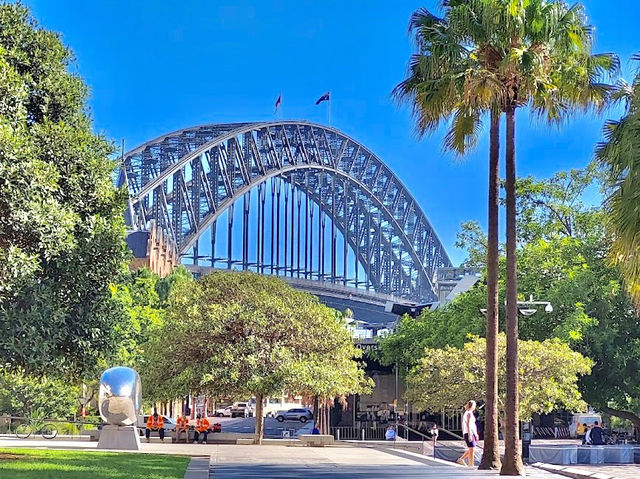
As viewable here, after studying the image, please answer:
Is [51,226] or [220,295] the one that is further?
[220,295]

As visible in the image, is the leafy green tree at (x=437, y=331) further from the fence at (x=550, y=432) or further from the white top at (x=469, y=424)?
the white top at (x=469, y=424)

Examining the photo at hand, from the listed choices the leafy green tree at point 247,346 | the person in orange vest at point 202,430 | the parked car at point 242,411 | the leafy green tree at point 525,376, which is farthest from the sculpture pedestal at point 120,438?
the parked car at point 242,411

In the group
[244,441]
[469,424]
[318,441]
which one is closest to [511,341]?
[469,424]

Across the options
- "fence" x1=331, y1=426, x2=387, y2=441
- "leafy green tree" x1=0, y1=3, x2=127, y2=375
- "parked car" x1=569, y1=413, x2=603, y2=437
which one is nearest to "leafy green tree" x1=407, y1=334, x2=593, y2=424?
"fence" x1=331, y1=426, x2=387, y2=441

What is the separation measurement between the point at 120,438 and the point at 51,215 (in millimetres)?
13713

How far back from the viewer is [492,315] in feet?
77.3

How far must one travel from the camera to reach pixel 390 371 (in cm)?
6806

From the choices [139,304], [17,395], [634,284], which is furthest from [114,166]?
[139,304]

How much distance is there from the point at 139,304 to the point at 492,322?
42943mm

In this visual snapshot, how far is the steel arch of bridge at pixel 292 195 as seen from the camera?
113312mm

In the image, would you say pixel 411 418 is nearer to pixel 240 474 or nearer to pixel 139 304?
Answer: pixel 139 304

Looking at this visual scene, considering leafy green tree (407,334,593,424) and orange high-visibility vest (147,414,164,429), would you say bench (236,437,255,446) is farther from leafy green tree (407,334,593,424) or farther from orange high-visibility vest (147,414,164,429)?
leafy green tree (407,334,593,424)

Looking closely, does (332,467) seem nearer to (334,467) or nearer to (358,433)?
(334,467)

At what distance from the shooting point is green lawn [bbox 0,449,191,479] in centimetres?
1833
